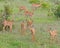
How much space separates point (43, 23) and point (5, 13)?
2.29 metres

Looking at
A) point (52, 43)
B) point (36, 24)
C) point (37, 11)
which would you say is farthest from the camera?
point (37, 11)

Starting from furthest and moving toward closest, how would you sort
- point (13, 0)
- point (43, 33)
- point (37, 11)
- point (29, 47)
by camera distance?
point (13, 0), point (37, 11), point (43, 33), point (29, 47)

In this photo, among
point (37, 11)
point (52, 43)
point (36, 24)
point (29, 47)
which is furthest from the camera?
point (37, 11)

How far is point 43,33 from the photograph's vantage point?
47.7 feet

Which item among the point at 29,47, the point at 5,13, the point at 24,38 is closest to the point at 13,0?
the point at 5,13

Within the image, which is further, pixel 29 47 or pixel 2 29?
pixel 2 29

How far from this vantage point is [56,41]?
13.4 meters

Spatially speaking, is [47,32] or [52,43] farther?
[47,32]

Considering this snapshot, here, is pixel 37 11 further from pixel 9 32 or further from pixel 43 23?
pixel 9 32

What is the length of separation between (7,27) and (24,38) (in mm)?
1687

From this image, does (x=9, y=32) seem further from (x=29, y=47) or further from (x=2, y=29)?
(x=29, y=47)

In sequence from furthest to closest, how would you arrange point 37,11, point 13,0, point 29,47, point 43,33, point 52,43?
point 13,0
point 37,11
point 43,33
point 52,43
point 29,47

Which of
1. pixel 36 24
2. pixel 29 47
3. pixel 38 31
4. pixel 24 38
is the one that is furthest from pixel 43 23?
pixel 29 47

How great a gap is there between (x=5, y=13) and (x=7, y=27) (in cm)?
253
